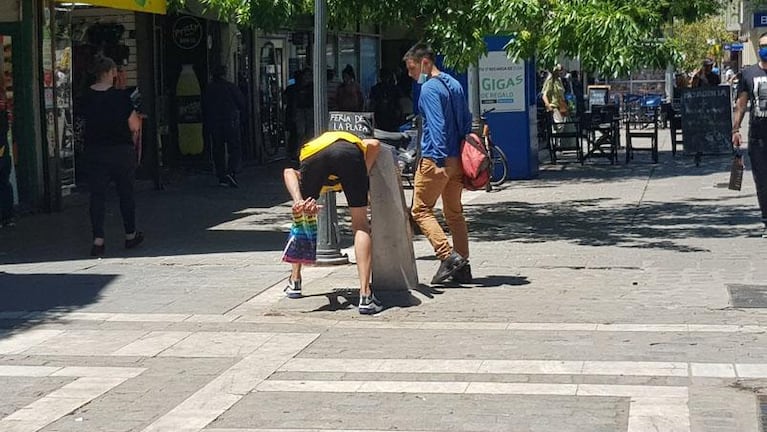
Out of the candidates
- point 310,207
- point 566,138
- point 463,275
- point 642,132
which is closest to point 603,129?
point 566,138

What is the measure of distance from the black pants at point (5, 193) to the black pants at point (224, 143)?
209 inches

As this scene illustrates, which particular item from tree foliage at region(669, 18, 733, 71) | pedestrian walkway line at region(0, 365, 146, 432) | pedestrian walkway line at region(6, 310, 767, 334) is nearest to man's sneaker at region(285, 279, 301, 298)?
pedestrian walkway line at region(6, 310, 767, 334)

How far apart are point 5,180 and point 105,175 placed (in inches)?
91.8

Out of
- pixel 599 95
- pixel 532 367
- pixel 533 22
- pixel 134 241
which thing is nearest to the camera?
pixel 532 367

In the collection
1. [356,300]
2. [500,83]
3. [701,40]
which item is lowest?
[356,300]

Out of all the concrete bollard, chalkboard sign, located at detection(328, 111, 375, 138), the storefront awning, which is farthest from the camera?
the storefront awning

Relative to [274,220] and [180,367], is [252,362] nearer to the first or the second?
[180,367]

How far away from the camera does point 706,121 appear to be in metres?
22.0

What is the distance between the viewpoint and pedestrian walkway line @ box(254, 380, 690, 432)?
6.39 metres

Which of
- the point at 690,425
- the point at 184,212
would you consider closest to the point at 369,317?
the point at 690,425

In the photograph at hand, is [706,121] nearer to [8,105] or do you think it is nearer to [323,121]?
[8,105]

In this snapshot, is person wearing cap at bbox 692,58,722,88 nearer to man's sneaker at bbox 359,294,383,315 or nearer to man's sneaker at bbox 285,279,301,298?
man's sneaker at bbox 285,279,301,298

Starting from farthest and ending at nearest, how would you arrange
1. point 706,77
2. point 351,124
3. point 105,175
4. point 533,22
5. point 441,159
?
point 706,77 < point 533,22 < point 105,175 < point 351,124 < point 441,159

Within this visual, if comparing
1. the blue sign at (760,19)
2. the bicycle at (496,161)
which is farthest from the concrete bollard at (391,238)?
the blue sign at (760,19)
